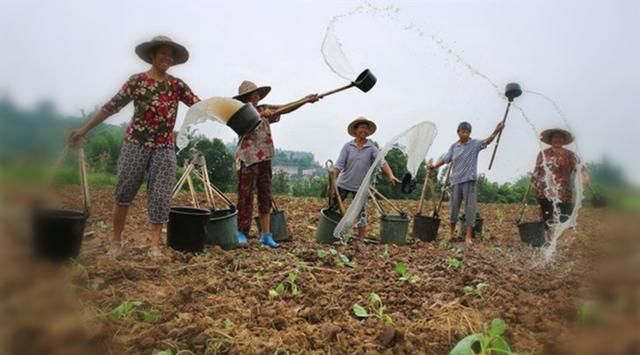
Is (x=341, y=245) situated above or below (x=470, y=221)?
below

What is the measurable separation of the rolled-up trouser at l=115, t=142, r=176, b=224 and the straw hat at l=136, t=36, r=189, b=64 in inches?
22.2

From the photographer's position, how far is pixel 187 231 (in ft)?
11.3

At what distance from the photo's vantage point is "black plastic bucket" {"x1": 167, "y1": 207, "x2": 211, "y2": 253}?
3443mm

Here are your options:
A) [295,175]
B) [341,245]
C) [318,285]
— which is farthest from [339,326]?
[295,175]

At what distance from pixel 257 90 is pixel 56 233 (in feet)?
11.1

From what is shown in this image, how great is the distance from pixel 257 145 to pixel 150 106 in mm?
1208

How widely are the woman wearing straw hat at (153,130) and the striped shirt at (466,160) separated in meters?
3.24

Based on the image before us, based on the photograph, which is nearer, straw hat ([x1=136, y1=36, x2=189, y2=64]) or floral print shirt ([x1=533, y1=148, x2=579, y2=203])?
straw hat ([x1=136, y1=36, x2=189, y2=64])

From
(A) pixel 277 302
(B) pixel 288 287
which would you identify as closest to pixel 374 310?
(A) pixel 277 302

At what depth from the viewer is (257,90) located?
4.12 metres

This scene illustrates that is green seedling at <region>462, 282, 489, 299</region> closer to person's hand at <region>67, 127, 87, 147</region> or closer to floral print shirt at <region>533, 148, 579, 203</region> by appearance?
person's hand at <region>67, 127, 87, 147</region>

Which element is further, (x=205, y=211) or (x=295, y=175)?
(x=295, y=175)

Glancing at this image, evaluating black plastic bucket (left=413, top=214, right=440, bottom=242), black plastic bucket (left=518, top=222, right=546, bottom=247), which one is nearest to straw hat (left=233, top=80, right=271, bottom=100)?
black plastic bucket (left=413, top=214, right=440, bottom=242)

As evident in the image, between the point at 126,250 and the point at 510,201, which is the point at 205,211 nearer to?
the point at 126,250
